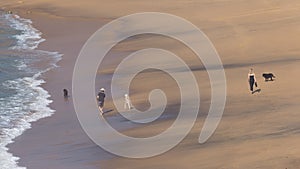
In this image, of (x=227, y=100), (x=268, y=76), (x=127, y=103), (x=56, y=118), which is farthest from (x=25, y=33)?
(x=227, y=100)

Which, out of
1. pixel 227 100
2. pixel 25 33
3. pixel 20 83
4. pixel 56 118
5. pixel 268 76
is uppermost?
pixel 25 33

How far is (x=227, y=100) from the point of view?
62.7ft

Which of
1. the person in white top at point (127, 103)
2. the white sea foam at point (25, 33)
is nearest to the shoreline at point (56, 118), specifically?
the person in white top at point (127, 103)

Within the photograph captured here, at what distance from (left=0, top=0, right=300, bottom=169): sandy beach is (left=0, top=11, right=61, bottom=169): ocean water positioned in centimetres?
34

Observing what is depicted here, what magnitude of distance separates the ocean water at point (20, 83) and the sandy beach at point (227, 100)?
1.13 ft

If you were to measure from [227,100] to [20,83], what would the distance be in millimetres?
9295

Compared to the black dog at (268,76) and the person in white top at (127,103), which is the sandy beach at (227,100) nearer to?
the black dog at (268,76)

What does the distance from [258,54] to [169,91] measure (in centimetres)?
581

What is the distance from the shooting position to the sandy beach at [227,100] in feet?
47.7

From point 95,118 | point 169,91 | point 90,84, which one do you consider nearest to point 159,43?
point 90,84

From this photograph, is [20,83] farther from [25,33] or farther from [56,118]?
[25,33]

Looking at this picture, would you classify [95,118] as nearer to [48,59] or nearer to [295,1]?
[48,59]

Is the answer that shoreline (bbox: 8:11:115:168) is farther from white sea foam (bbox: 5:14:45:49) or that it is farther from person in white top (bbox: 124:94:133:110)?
white sea foam (bbox: 5:14:45:49)

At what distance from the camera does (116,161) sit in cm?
1520
